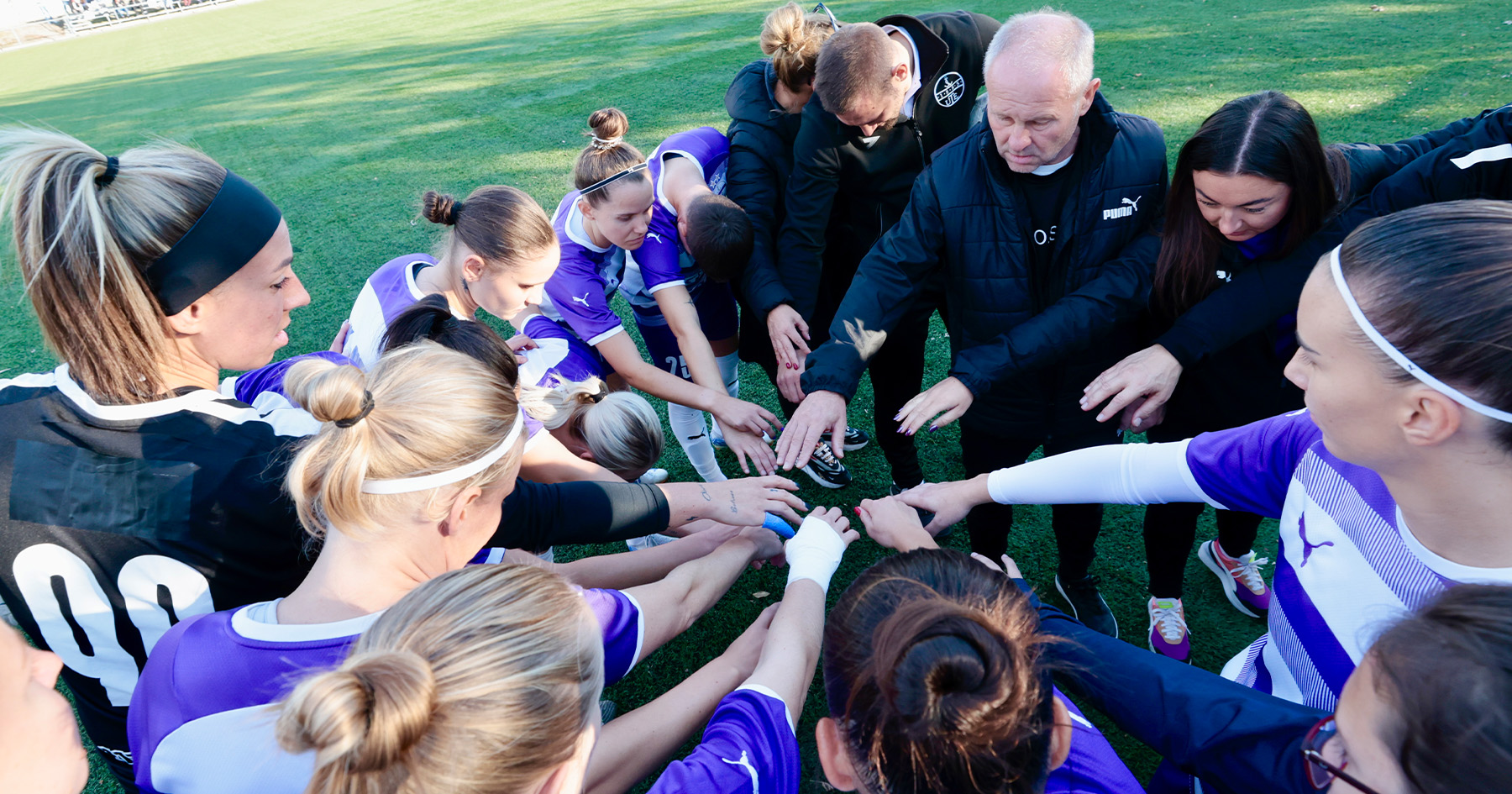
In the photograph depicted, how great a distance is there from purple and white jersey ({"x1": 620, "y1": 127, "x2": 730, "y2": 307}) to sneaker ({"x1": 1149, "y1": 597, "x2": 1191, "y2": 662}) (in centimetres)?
222

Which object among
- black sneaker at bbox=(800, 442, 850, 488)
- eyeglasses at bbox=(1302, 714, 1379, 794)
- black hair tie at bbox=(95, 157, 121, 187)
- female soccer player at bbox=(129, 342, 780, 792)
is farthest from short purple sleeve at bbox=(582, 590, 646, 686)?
black sneaker at bbox=(800, 442, 850, 488)

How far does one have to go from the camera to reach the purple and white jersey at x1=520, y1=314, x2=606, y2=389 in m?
3.11

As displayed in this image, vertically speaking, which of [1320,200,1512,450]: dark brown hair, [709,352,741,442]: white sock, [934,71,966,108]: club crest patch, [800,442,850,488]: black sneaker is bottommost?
[800,442,850,488]: black sneaker

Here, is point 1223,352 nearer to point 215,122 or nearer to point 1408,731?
point 1408,731

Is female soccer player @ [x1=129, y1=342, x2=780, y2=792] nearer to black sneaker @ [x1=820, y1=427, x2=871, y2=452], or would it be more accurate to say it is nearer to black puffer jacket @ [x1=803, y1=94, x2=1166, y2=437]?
black puffer jacket @ [x1=803, y1=94, x2=1166, y2=437]

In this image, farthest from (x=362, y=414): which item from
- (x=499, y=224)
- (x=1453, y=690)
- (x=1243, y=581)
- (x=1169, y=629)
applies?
(x=1243, y=581)

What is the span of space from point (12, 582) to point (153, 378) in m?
0.48

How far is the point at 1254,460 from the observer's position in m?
1.75

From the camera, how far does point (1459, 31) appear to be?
24.3ft

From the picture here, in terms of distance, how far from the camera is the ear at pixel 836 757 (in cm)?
133

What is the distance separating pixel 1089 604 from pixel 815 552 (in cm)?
149

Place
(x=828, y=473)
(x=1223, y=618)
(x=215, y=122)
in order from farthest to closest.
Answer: (x=215, y=122) → (x=828, y=473) → (x=1223, y=618)

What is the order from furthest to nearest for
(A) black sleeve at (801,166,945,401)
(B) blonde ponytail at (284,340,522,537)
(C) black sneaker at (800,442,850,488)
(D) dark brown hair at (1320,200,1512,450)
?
(C) black sneaker at (800,442,850,488) < (A) black sleeve at (801,166,945,401) < (B) blonde ponytail at (284,340,522,537) < (D) dark brown hair at (1320,200,1512,450)

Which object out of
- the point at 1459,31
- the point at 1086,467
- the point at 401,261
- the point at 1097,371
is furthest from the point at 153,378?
the point at 1459,31
